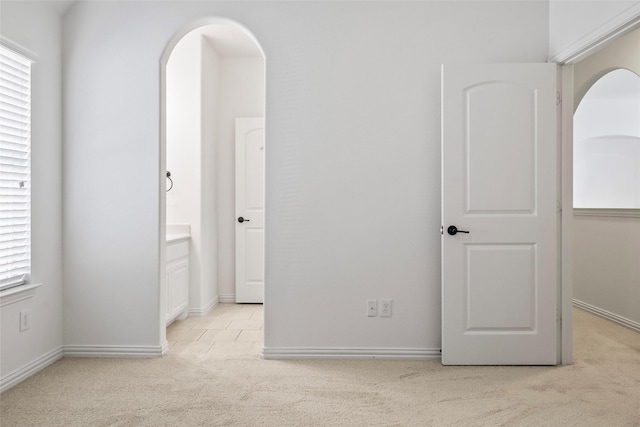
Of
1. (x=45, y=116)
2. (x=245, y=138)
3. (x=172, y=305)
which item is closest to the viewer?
(x=45, y=116)

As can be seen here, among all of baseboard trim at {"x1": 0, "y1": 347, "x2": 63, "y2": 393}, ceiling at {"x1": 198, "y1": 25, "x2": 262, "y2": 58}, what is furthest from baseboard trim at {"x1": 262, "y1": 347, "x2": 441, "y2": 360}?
ceiling at {"x1": 198, "y1": 25, "x2": 262, "y2": 58}

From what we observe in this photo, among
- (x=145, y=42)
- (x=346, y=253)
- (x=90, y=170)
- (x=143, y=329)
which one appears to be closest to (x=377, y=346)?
(x=346, y=253)

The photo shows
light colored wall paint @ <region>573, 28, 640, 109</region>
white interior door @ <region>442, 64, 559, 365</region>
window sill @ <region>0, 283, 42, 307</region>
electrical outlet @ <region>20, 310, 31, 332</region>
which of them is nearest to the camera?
window sill @ <region>0, 283, 42, 307</region>

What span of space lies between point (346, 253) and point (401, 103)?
1.10m

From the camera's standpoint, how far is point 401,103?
10.2 feet

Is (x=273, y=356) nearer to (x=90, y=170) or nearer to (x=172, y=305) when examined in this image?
(x=172, y=305)

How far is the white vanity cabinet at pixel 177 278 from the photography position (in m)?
3.88

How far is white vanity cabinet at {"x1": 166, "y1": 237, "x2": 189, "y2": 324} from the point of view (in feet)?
12.7

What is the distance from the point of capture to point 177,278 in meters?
4.08

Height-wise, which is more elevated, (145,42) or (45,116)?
(145,42)

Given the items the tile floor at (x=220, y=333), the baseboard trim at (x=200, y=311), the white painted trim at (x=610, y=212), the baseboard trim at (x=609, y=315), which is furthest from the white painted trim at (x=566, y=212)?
Result: the baseboard trim at (x=200, y=311)

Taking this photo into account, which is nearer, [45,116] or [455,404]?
[455,404]

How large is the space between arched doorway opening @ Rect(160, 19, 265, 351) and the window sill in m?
1.12

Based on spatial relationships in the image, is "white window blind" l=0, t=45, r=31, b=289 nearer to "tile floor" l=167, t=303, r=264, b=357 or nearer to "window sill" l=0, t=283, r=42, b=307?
"window sill" l=0, t=283, r=42, b=307
